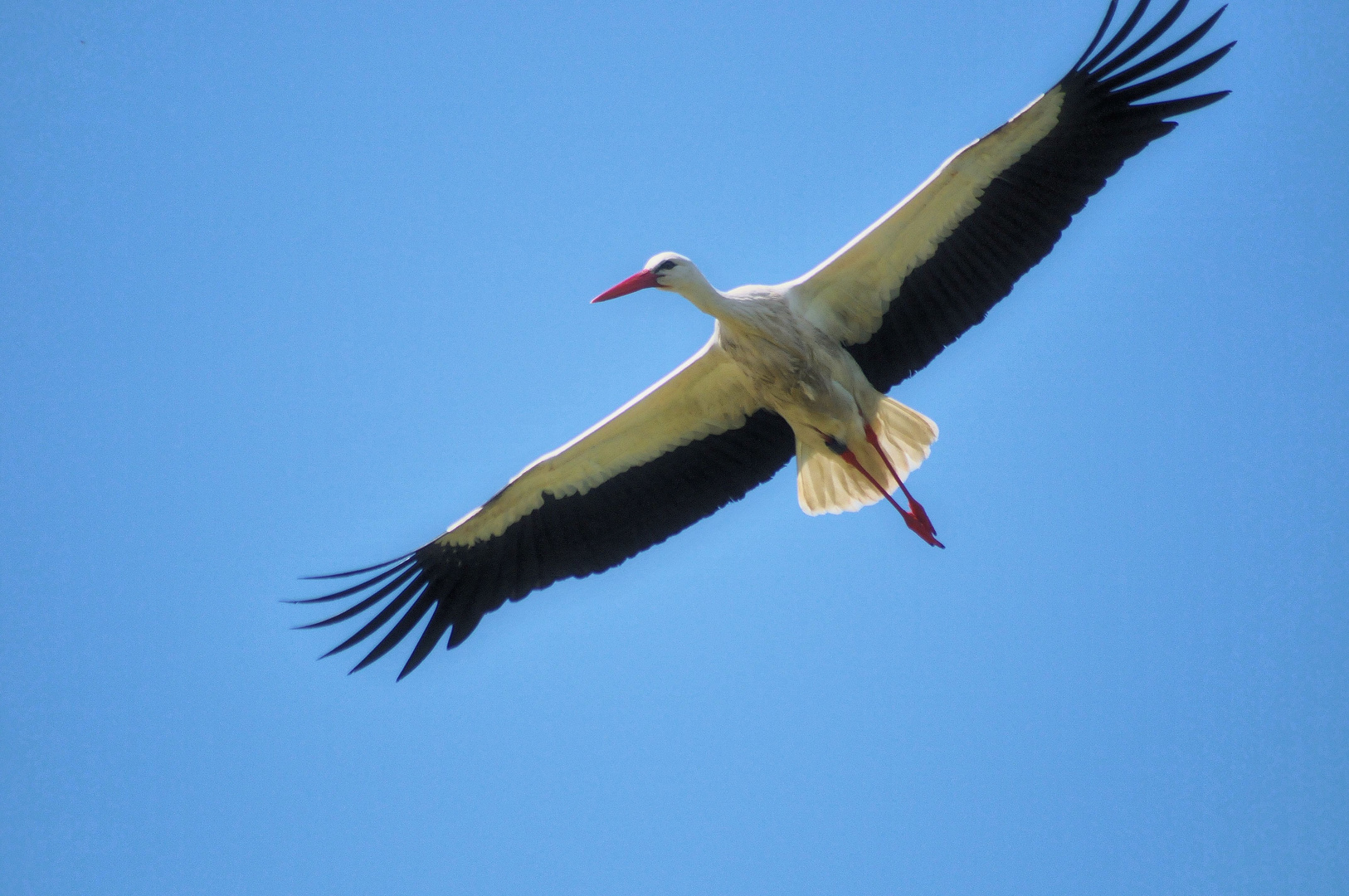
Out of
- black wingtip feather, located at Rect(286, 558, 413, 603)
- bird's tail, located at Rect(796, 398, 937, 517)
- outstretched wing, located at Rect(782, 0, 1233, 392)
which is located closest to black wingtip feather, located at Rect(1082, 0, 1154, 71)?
outstretched wing, located at Rect(782, 0, 1233, 392)

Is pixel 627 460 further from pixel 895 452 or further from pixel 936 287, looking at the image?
pixel 936 287

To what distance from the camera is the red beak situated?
5.24 metres

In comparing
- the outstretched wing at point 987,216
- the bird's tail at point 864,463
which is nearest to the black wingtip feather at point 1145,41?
the outstretched wing at point 987,216

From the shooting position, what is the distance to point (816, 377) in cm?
523

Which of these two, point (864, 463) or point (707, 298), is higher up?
point (707, 298)

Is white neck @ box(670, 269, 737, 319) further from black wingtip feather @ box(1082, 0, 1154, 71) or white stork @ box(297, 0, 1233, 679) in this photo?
black wingtip feather @ box(1082, 0, 1154, 71)

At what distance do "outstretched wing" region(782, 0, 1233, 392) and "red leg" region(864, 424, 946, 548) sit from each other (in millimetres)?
289

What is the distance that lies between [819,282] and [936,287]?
0.49 meters

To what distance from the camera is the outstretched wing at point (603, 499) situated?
18.3 feet

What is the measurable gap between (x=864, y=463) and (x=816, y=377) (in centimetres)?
53

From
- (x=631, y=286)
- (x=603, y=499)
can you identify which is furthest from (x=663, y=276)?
(x=603, y=499)

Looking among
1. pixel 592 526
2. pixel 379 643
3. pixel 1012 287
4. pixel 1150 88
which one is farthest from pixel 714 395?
pixel 1150 88

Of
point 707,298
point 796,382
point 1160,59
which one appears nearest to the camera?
point 1160,59

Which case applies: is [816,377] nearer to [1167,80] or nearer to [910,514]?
[910,514]
